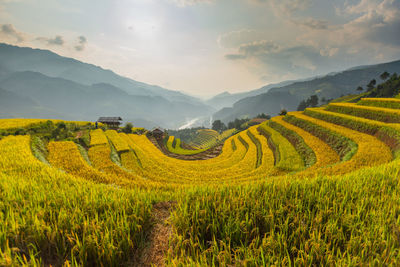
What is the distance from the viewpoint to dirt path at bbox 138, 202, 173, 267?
7.50 ft

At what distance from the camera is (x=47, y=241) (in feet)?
7.04

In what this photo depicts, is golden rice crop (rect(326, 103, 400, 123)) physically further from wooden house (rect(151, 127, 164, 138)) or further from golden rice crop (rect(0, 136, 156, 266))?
wooden house (rect(151, 127, 164, 138))

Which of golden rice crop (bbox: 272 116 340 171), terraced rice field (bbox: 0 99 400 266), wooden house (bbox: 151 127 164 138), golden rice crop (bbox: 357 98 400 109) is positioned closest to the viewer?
terraced rice field (bbox: 0 99 400 266)

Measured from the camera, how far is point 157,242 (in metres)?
2.56

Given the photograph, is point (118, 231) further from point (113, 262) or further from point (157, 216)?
point (157, 216)

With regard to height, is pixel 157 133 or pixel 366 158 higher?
pixel 157 133

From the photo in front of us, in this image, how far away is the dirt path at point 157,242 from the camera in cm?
228

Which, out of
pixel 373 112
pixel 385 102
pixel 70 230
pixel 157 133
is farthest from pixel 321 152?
pixel 157 133

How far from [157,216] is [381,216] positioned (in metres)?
4.15

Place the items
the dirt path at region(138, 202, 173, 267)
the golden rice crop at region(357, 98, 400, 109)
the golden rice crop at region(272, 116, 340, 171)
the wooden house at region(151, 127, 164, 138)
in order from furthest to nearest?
the wooden house at region(151, 127, 164, 138) < the golden rice crop at region(357, 98, 400, 109) < the golden rice crop at region(272, 116, 340, 171) < the dirt path at region(138, 202, 173, 267)

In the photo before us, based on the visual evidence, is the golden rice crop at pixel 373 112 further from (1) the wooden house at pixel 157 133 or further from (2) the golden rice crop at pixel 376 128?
(1) the wooden house at pixel 157 133

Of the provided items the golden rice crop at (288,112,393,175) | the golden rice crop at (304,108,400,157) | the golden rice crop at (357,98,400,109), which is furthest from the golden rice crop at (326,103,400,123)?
the golden rice crop at (288,112,393,175)

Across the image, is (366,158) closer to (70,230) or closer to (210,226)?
(210,226)

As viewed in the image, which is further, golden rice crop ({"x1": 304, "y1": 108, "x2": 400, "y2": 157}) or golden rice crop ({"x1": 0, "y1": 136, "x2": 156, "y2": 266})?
golden rice crop ({"x1": 304, "y1": 108, "x2": 400, "y2": 157})
